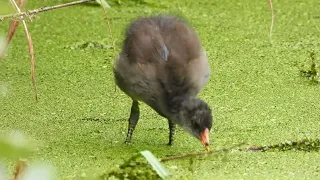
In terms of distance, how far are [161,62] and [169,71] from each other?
0.12ft

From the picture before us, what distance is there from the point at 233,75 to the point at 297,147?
96 cm

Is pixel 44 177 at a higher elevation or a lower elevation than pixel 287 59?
higher

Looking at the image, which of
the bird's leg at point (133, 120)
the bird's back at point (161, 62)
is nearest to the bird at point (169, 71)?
the bird's back at point (161, 62)

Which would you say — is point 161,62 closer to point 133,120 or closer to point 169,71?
point 169,71

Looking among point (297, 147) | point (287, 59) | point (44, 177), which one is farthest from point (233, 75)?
point (44, 177)

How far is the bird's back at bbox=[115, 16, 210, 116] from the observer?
2.28 metres

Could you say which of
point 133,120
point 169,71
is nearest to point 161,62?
point 169,71

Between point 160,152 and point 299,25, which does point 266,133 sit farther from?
point 299,25

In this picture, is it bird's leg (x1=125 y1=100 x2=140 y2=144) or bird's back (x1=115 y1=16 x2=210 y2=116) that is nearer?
bird's back (x1=115 y1=16 x2=210 y2=116)

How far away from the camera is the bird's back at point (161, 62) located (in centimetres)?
228

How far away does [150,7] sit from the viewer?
4109 mm

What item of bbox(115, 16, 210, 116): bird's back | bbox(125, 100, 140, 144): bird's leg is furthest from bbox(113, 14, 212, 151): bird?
bbox(125, 100, 140, 144): bird's leg

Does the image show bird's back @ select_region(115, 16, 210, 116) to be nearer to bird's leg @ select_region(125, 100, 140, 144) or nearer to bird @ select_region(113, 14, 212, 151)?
bird @ select_region(113, 14, 212, 151)

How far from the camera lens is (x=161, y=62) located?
89.7 inches
